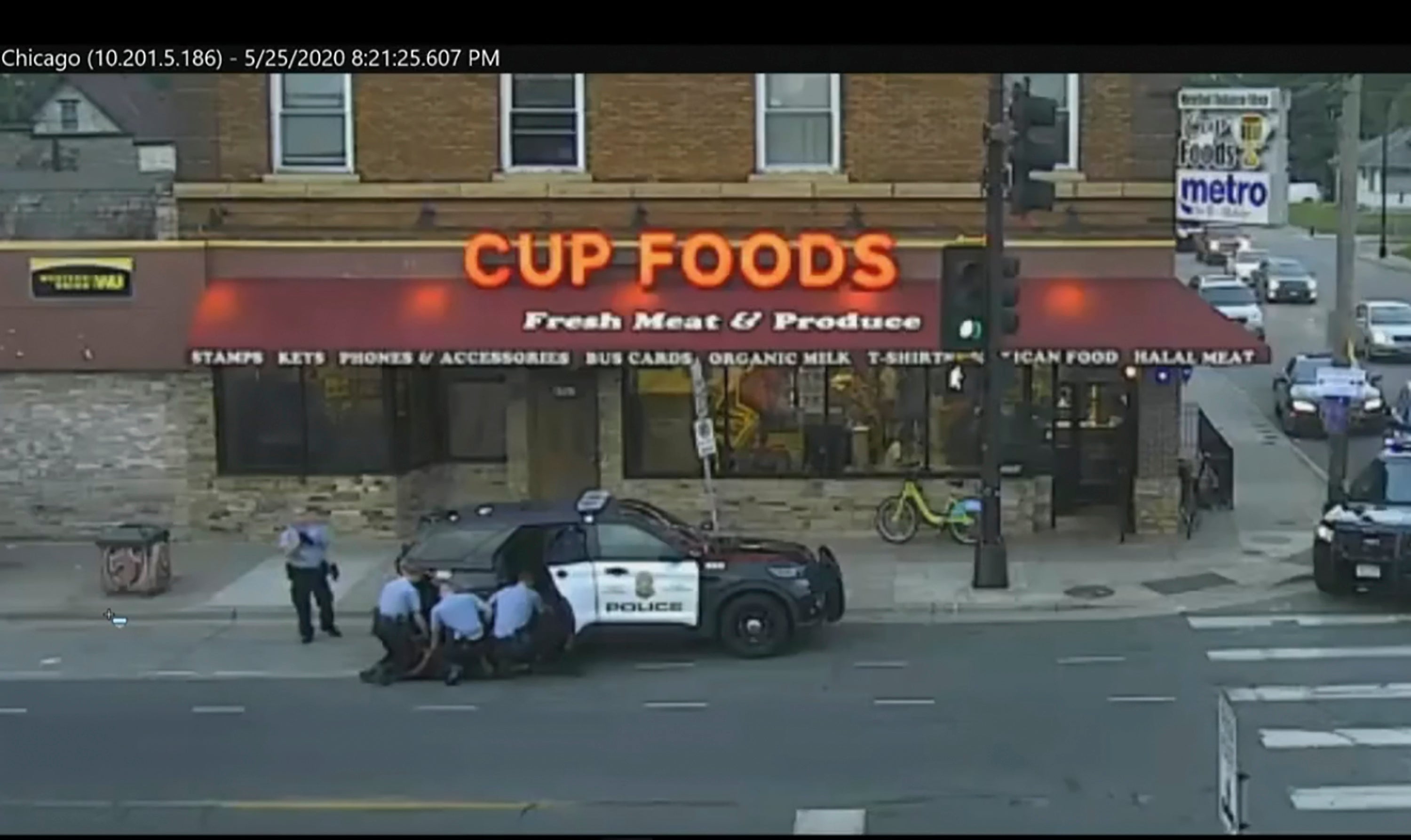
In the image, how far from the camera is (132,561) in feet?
57.1

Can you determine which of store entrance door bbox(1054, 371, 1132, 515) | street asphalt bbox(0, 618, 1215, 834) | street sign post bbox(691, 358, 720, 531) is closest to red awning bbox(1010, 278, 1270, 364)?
store entrance door bbox(1054, 371, 1132, 515)

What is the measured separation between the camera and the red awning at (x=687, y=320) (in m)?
19.1

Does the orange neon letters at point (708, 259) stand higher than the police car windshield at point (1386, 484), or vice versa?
the orange neon letters at point (708, 259)

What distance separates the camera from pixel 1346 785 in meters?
10.3

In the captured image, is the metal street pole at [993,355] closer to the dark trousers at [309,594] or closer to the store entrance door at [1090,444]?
the store entrance door at [1090,444]

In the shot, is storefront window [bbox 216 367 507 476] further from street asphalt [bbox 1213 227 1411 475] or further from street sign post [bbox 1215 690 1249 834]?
street asphalt [bbox 1213 227 1411 475]

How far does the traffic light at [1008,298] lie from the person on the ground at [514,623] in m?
5.59

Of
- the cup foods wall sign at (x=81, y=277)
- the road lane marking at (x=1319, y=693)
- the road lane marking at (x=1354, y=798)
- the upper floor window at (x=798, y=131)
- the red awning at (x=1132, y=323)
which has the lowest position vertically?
the road lane marking at (x=1319, y=693)

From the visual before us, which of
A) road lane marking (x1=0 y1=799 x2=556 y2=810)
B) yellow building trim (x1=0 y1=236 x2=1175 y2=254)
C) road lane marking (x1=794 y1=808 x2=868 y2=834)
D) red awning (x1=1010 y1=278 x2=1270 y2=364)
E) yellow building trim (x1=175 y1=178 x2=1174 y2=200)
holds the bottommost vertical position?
road lane marking (x1=0 y1=799 x2=556 y2=810)

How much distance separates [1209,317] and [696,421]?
18.8 feet

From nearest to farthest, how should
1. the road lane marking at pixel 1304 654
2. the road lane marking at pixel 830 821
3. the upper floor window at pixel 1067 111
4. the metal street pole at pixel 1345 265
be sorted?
1. the road lane marking at pixel 830 821
2. the road lane marking at pixel 1304 654
3. the metal street pole at pixel 1345 265
4. the upper floor window at pixel 1067 111

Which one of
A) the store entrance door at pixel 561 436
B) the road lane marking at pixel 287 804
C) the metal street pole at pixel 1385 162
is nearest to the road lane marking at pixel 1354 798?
the road lane marking at pixel 287 804

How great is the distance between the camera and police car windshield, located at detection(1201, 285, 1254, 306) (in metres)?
40.0

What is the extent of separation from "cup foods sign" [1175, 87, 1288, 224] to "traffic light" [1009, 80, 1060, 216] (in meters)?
3.55
